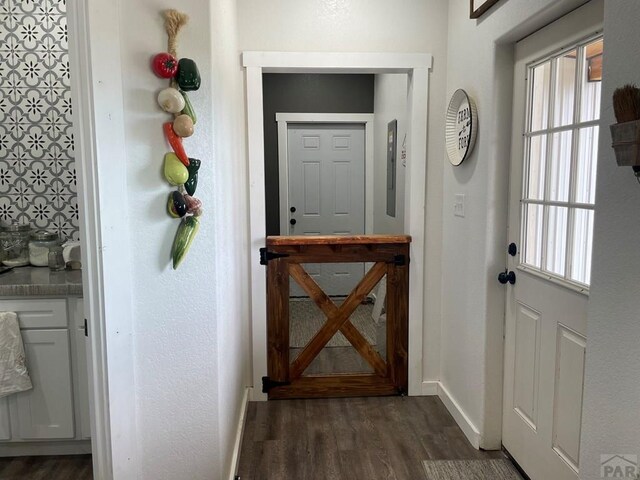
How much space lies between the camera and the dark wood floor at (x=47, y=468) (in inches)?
84.1

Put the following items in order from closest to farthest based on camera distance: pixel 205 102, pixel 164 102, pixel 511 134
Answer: pixel 164 102, pixel 205 102, pixel 511 134

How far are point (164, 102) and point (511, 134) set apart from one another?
1.53 metres

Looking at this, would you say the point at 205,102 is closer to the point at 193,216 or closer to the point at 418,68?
the point at 193,216

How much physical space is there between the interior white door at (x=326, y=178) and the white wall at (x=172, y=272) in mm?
3077

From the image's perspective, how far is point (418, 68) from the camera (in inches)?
107

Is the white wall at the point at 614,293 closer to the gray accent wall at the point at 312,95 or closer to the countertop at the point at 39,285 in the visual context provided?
the countertop at the point at 39,285

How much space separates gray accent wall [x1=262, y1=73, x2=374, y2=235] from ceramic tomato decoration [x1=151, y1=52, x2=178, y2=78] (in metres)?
3.32

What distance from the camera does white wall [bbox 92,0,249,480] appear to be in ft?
5.05

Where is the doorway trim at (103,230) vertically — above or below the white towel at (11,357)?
above

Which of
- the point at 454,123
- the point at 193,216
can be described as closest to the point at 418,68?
the point at 454,123

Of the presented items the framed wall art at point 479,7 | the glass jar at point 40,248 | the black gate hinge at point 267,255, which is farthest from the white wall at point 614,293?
the glass jar at point 40,248

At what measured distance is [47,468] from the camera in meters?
2.20

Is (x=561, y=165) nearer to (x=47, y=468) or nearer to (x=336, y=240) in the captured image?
(x=336, y=240)

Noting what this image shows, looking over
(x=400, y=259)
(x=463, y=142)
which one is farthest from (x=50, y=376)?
(x=463, y=142)
